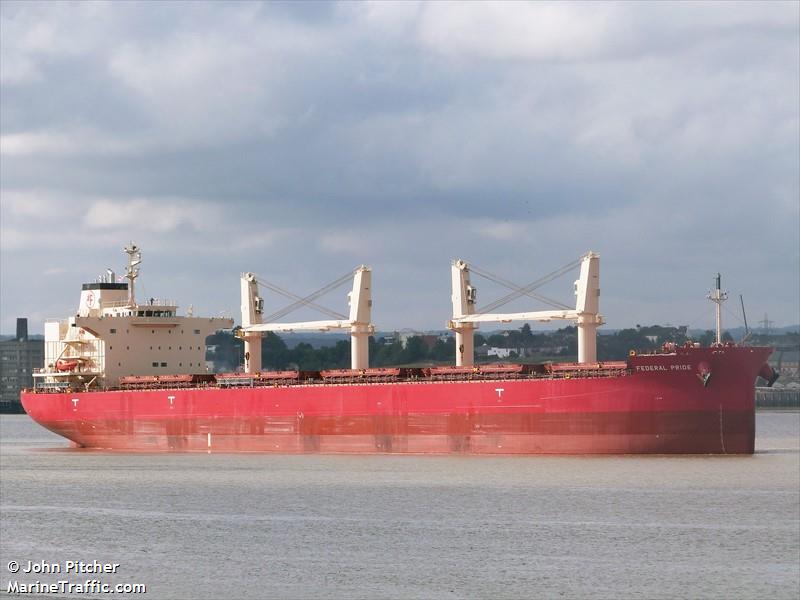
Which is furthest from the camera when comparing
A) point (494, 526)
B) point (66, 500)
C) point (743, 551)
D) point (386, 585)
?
point (66, 500)

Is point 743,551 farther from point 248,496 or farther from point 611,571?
point 248,496

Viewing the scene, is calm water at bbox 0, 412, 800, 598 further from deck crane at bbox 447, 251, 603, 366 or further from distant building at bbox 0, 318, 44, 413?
distant building at bbox 0, 318, 44, 413

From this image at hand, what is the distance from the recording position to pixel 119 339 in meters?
47.4

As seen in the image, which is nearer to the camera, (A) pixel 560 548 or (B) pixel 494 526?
(A) pixel 560 548

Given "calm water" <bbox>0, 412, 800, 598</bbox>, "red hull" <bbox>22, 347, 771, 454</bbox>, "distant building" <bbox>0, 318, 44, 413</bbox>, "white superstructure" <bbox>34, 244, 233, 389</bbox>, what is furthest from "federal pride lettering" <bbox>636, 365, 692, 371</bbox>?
"distant building" <bbox>0, 318, 44, 413</bbox>

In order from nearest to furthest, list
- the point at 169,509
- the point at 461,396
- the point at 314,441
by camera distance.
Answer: the point at 169,509 → the point at 461,396 → the point at 314,441

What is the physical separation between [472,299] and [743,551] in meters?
20.4

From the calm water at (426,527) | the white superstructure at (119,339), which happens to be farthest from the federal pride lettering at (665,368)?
the white superstructure at (119,339)

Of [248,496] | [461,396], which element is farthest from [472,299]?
[248,496]

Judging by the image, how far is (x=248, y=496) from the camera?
30609mm

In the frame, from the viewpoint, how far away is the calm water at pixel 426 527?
2166 centimetres

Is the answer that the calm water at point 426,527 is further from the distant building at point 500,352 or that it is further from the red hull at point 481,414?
the distant building at point 500,352

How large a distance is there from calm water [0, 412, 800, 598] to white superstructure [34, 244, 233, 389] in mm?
9798

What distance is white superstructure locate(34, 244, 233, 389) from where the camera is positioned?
47.4 metres
